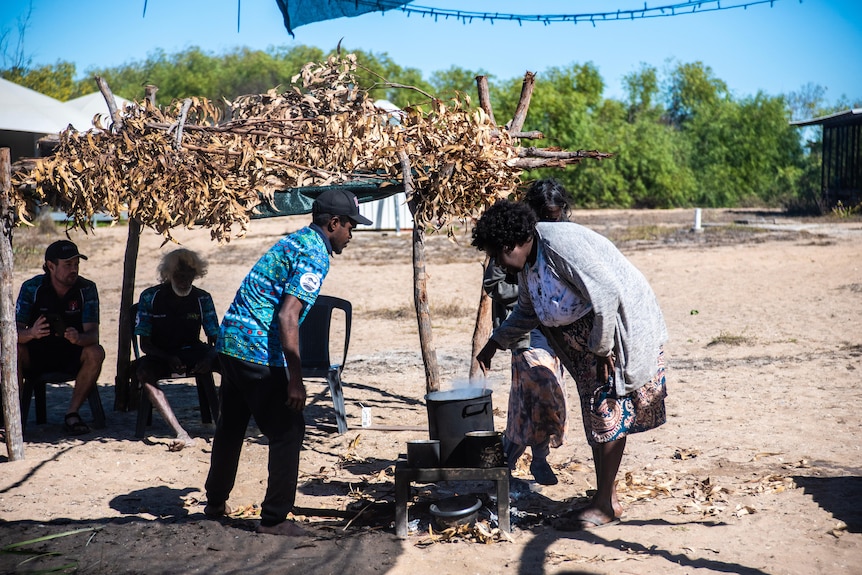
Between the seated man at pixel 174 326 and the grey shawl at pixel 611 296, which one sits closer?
the grey shawl at pixel 611 296

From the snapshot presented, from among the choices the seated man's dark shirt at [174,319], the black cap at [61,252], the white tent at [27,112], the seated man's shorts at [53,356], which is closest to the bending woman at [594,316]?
the seated man's dark shirt at [174,319]

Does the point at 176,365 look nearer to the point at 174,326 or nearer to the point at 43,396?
the point at 174,326

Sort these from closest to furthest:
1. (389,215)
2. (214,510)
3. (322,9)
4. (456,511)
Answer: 1. (456,511)
2. (214,510)
3. (322,9)
4. (389,215)

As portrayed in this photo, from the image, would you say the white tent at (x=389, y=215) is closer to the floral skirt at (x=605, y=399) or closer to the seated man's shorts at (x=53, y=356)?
the seated man's shorts at (x=53, y=356)

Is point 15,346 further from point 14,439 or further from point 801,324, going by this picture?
point 801,324

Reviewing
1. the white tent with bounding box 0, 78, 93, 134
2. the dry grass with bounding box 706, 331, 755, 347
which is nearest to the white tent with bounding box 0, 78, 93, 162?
the white tent with bounding box 0, 78, 93, 134

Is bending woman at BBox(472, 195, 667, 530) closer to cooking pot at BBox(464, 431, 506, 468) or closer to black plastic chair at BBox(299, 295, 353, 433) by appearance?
cooking pot at BBox(464, 431, 506, 468)

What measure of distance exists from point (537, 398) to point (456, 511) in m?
0.93

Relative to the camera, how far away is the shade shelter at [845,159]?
28.1 meters

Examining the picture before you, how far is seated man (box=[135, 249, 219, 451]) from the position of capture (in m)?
6.70

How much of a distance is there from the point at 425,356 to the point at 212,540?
8.46 ft

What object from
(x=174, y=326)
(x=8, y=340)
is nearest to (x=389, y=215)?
(x=174, y=326)

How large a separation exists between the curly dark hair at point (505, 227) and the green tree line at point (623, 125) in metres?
24.9

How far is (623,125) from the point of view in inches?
1753
